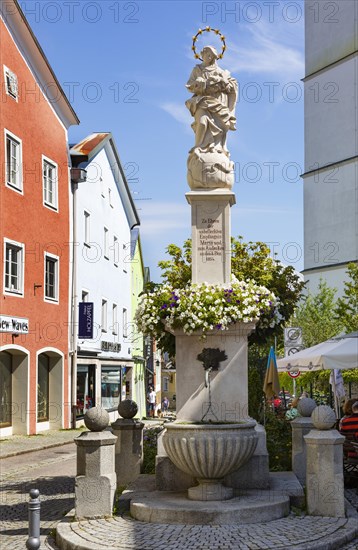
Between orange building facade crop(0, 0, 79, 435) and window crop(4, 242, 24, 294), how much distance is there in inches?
1.2

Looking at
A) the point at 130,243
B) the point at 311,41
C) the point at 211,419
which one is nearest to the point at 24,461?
the point at 211,419

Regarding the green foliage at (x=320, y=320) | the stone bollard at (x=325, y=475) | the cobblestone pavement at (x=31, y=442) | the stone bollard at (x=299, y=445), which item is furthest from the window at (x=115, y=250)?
the stone bollard at (x=325, y=475)

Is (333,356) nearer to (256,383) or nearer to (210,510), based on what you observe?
(256,383)

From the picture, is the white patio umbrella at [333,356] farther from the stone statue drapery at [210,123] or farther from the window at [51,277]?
the window at [51,277]

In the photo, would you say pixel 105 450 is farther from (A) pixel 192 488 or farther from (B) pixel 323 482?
(B) pixel 323 482

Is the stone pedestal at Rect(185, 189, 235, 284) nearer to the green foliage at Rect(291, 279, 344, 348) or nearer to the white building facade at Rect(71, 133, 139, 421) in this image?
the white building facade at Rect(71, 133, 139, 421)

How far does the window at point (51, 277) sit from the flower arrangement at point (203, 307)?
61.7 ft

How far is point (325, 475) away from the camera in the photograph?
941 cm

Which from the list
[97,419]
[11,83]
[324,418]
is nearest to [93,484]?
[97,419]

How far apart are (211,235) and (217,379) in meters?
1.86

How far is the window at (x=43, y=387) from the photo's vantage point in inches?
1107

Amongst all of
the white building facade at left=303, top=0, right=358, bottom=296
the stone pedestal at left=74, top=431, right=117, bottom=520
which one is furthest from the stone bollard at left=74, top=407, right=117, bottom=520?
the white building facade at left=303, top=0, right=358, bottom=296

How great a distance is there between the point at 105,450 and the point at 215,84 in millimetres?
4970

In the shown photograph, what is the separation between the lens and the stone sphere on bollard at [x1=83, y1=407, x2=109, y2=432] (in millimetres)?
9531
